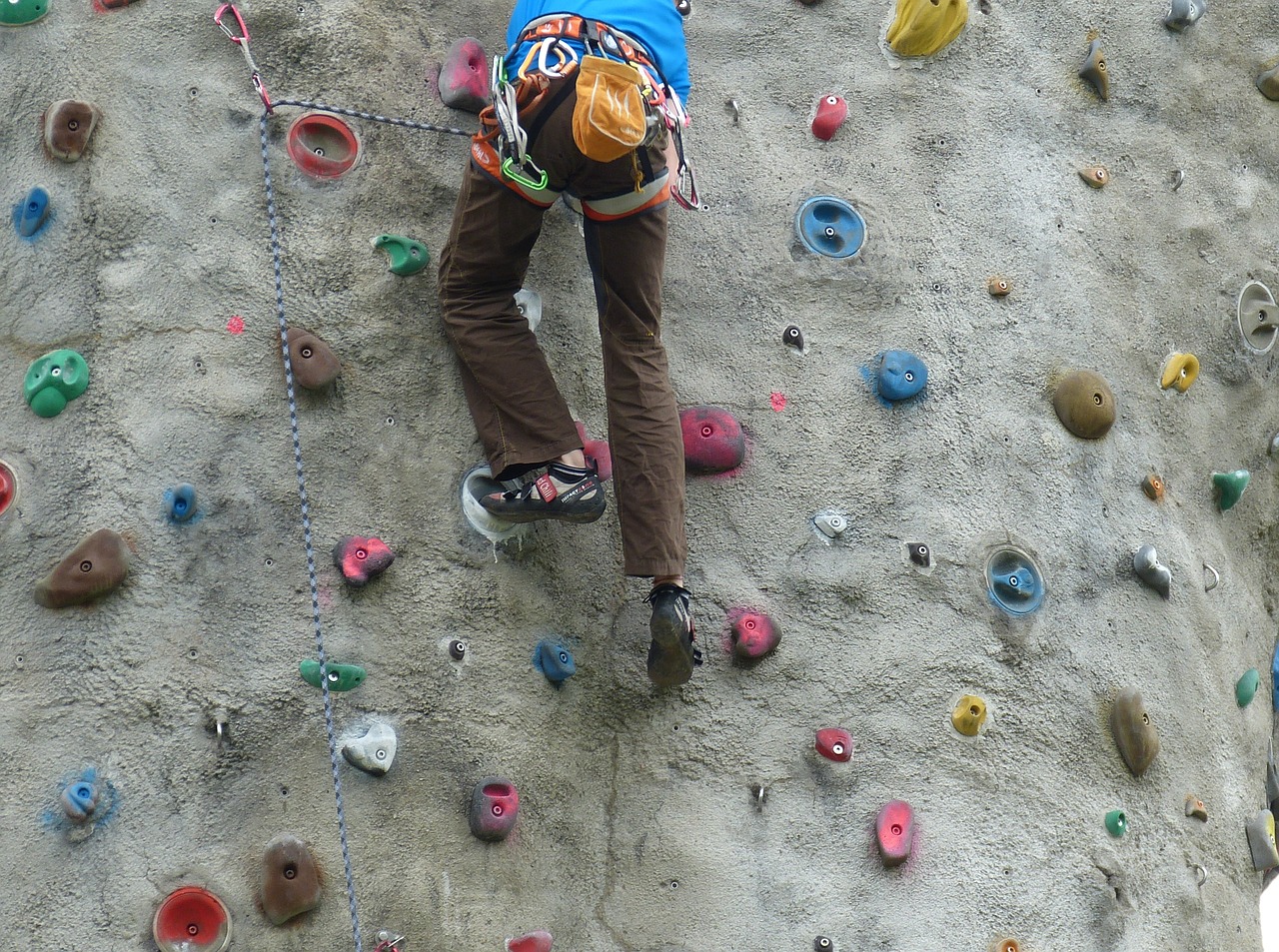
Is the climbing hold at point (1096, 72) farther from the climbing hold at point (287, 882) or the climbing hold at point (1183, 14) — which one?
the climbing hold at point (287, 882)

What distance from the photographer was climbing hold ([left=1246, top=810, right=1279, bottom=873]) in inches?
170

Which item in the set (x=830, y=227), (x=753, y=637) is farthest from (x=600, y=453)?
(x=830, y=227)

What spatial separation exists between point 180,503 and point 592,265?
4.37 feet

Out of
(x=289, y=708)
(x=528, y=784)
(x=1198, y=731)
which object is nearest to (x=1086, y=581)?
(x=1198, y=731)

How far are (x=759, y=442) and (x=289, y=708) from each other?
161cm

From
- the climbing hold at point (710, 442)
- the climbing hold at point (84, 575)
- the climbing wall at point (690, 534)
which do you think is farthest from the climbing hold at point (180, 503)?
the climbing hold at point (710, 442)

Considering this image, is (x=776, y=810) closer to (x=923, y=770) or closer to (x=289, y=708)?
(x=923, y=770)

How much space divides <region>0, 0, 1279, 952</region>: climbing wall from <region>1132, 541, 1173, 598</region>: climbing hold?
0.01 metres

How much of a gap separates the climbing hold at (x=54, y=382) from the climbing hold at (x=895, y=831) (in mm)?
2594

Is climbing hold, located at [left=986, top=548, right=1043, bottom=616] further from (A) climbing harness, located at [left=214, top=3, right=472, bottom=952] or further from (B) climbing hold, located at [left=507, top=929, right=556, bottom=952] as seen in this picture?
(A) climbing harness, located at [left=214, top=3, right=472, bottom=952]

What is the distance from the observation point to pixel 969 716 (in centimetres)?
401

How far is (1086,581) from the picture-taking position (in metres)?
4.24

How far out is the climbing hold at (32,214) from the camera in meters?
4.05

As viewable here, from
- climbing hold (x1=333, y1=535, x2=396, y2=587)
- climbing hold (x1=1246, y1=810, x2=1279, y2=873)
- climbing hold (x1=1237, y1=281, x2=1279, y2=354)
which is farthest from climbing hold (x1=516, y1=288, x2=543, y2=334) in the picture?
climbing hold (x1=1246, y1=810, x2=1279, y2=873)
